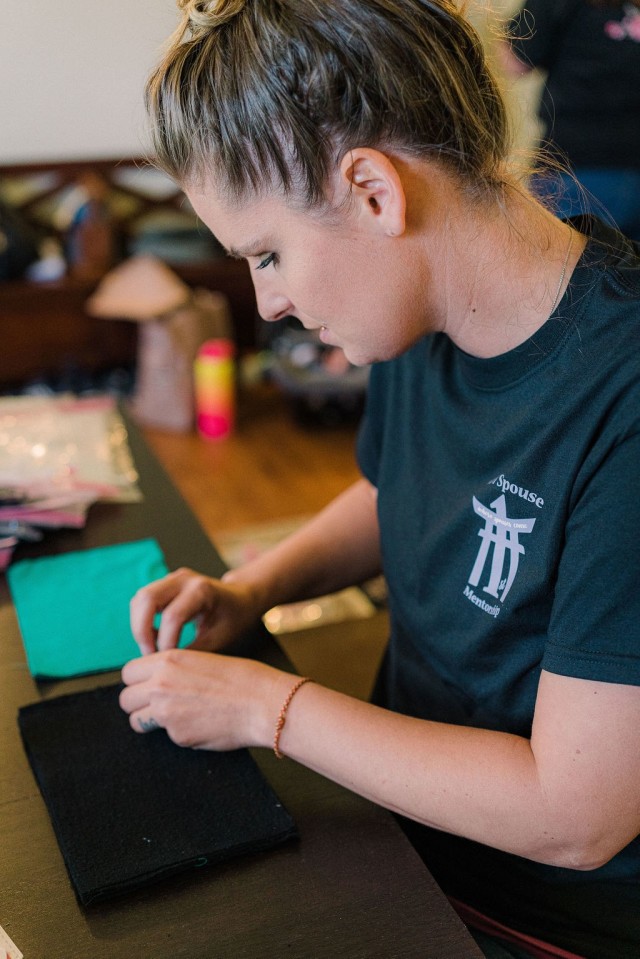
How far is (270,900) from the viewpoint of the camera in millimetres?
715

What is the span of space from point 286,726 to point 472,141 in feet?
1.79

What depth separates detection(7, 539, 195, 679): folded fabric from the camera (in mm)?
989

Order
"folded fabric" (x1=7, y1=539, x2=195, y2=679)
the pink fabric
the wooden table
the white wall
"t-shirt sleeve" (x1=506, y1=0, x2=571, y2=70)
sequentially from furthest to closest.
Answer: the white wall
"t-shirt sleeve" (x1=506, y1=0, x2=571, y2=70)
"folded fabric" (x1=7, y1=539, x2=195, y2=679)
the pink fabric
the wooden table

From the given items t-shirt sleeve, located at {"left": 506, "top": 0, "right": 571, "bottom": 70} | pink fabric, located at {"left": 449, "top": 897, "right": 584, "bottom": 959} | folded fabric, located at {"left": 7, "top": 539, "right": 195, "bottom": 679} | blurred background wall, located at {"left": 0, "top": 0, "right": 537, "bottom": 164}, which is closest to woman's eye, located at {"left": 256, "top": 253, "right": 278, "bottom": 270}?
folded fabric, located at {"left": 7, "top": 539, "right": 195, "bottom": 679}

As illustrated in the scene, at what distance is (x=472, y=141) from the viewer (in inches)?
32.1

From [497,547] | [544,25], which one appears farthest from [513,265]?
[544,25]

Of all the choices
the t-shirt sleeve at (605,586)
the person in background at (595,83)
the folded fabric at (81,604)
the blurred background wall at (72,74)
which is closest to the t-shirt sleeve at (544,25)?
the person in background at (595,83)

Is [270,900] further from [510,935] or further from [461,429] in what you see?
[461,429]

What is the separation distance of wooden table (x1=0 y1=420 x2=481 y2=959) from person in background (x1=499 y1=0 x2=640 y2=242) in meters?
2.03

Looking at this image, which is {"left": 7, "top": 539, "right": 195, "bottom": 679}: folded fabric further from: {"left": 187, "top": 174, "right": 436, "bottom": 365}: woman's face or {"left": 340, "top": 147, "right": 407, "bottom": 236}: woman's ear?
{"left": 340, "top": 147, "right": 407, "bottom": 236}: woman's ear

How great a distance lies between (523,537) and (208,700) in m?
0.33

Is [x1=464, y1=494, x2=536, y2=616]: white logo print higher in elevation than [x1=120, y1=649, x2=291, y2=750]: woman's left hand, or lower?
higher

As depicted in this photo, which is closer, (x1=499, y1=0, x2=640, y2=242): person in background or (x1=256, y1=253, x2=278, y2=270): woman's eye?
(x1=256, y1=253, x2=278, y2=270): woman's eye

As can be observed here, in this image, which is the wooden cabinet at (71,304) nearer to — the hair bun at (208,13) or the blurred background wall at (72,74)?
the blurred background wall at (72,74)
